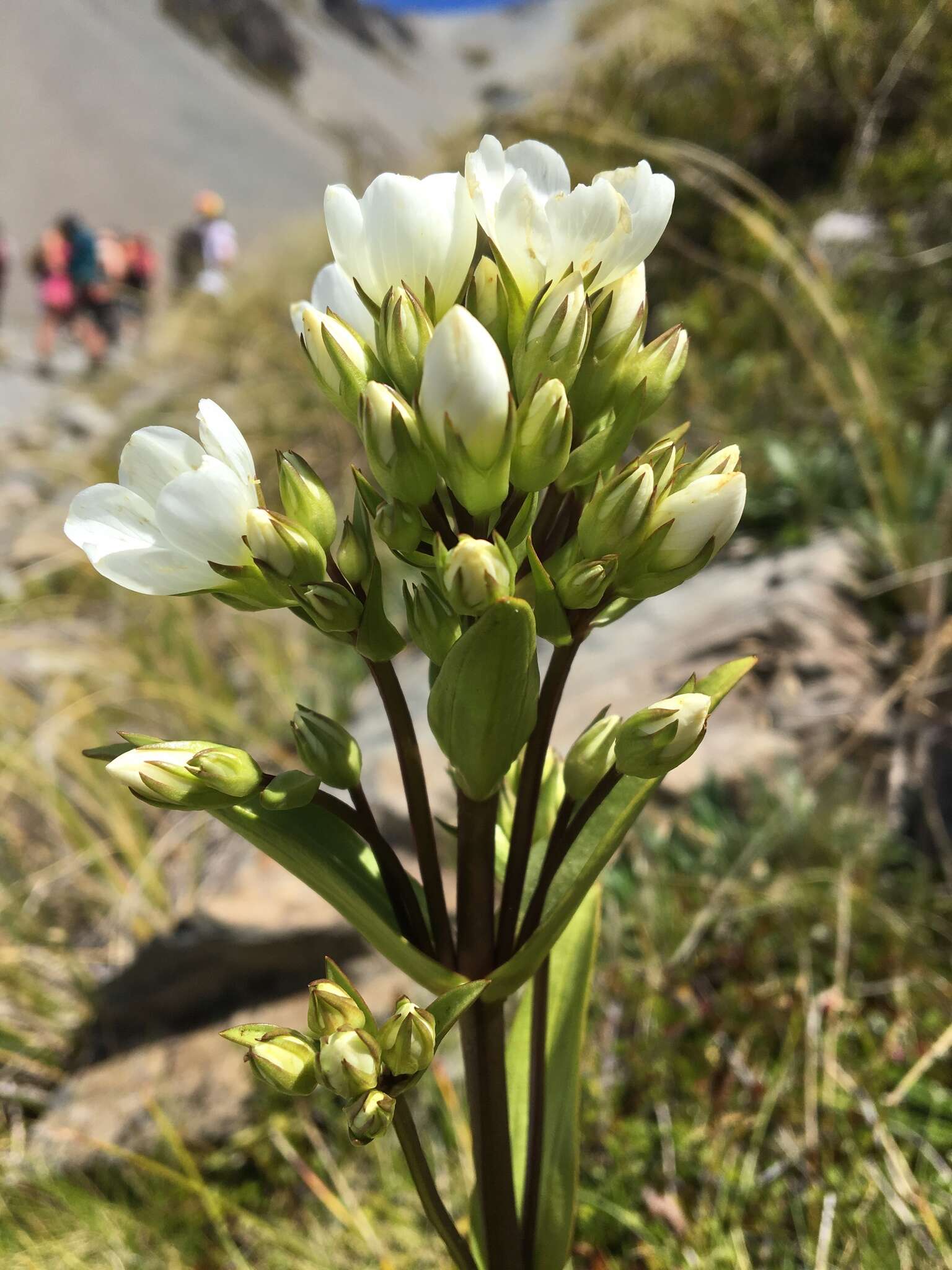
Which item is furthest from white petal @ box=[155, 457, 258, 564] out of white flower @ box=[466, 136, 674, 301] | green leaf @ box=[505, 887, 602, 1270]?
green leaf @ box=[505, 887, 602, 1270]

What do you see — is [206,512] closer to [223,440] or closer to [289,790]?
[223,440]

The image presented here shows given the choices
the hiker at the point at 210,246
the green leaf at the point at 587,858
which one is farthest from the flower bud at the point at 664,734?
the hiker at the point at 210,246

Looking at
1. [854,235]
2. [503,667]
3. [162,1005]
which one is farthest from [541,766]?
[854,235]

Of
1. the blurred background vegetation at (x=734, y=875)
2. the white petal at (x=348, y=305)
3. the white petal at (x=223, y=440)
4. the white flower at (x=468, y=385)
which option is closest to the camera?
the white flower at (x=468, y=385)

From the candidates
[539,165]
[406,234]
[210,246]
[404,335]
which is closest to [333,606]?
[404,335]

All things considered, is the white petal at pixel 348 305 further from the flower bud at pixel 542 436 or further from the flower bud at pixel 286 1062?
the flower bud at pixel 286 1062
